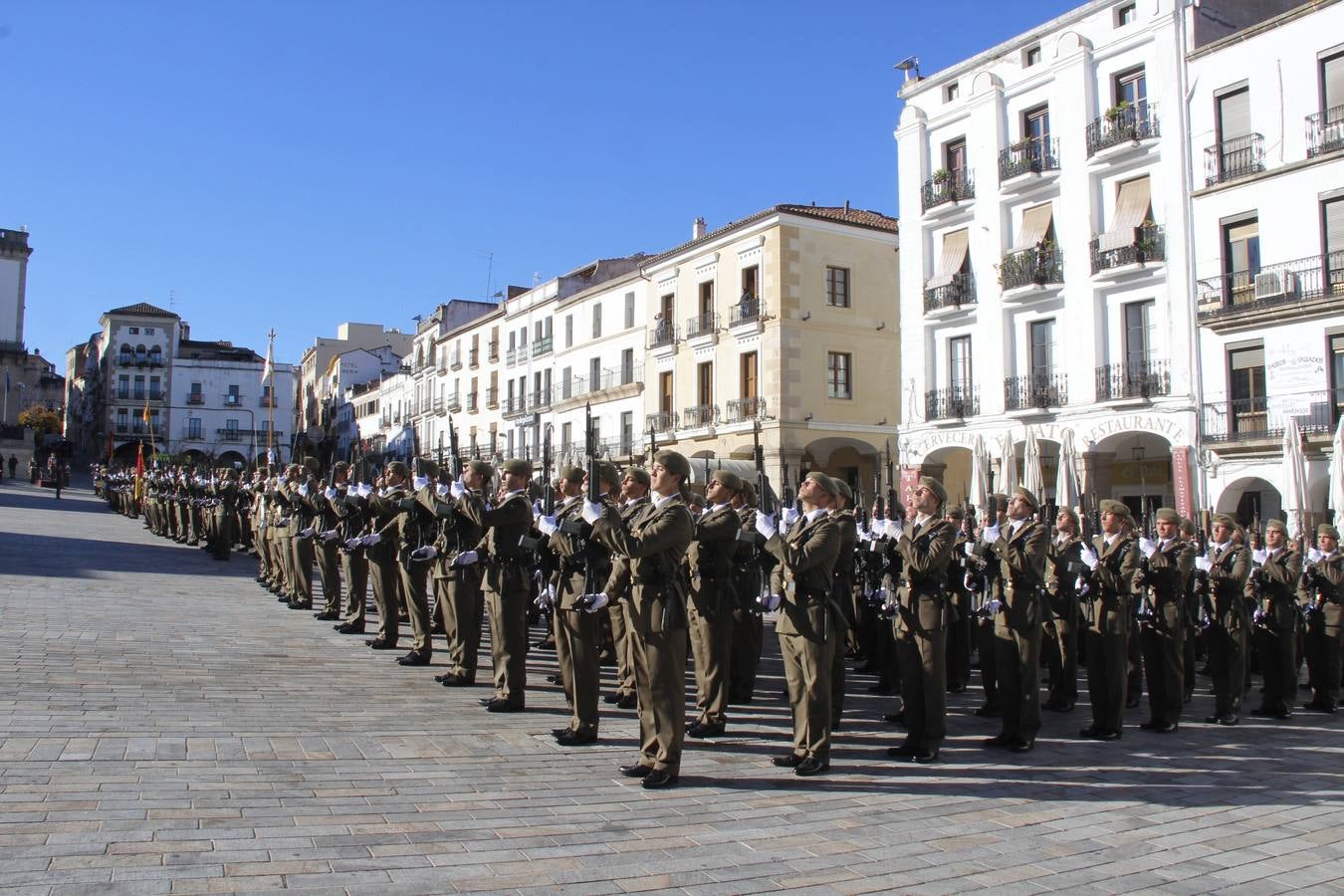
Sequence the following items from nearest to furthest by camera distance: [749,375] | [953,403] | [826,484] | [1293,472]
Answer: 1. [826,484]
2. [1293,472]
3. [953,403]
4. [749,375]

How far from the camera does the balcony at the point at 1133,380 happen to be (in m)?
24.2

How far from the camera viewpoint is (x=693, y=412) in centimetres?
3662

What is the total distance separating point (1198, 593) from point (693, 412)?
88.5ft

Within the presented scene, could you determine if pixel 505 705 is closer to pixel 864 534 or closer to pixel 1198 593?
pixel 864 534

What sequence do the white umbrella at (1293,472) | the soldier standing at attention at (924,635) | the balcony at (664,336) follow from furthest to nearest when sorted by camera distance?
1. the balcony at (664,336)
2. the white umbrella at (1293,472)
3. the soldier standing at attention at (924,635)

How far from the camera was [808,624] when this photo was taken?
6.62 meters

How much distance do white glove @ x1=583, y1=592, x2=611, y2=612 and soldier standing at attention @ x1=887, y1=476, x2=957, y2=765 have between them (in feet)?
6.91

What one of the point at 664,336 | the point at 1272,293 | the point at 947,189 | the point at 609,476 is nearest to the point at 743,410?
the point at 664,336

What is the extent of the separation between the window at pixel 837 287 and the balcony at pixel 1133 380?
35.3ft

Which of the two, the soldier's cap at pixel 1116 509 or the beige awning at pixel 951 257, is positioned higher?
the beige awning at pixel 951 257

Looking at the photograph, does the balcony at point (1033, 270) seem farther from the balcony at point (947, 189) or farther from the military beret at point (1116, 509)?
the military beret at point (1116, 509)

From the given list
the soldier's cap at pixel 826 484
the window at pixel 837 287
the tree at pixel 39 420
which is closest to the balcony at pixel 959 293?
the window at pixel 837 287

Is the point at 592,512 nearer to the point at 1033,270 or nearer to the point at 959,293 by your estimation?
the point at 1033,270

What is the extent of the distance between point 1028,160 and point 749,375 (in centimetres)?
1165
